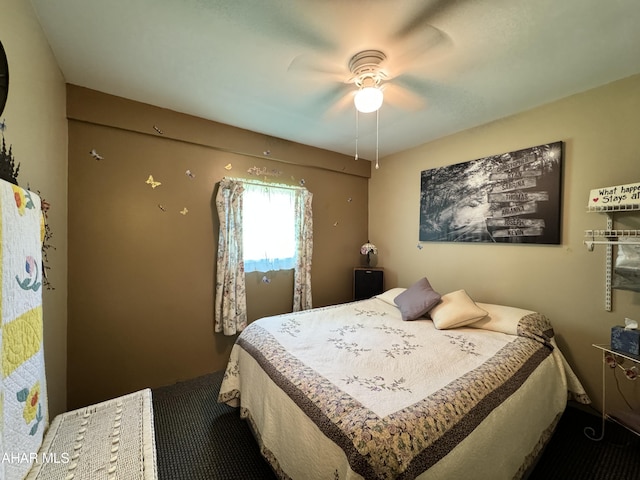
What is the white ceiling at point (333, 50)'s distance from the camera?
1.20 m

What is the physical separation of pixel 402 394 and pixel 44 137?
93.6 inches

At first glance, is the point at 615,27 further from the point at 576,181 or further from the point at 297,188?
the point at 297,188

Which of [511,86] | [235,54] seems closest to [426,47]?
[511,86]

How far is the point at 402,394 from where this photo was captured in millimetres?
1139

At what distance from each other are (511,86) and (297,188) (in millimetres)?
2104

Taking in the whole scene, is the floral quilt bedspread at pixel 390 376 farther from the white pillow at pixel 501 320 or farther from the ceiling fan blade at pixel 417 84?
the ceiling fan blade at pixel 417 84

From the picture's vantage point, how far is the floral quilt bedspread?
0.92 meters

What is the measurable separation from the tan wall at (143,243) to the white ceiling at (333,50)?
0.95 feet

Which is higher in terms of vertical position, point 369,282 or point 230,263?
point 230,263

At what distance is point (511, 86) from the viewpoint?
1.80 metres

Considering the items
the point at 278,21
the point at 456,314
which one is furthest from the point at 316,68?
the point at 456,314

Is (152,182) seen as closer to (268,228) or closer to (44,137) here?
(44,137)

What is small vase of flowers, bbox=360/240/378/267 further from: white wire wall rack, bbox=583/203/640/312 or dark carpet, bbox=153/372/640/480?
dark carpet, bbox=153/372/640/480

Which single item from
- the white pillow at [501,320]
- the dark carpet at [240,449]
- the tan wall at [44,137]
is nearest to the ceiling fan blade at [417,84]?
the white pillow at [501,320]
